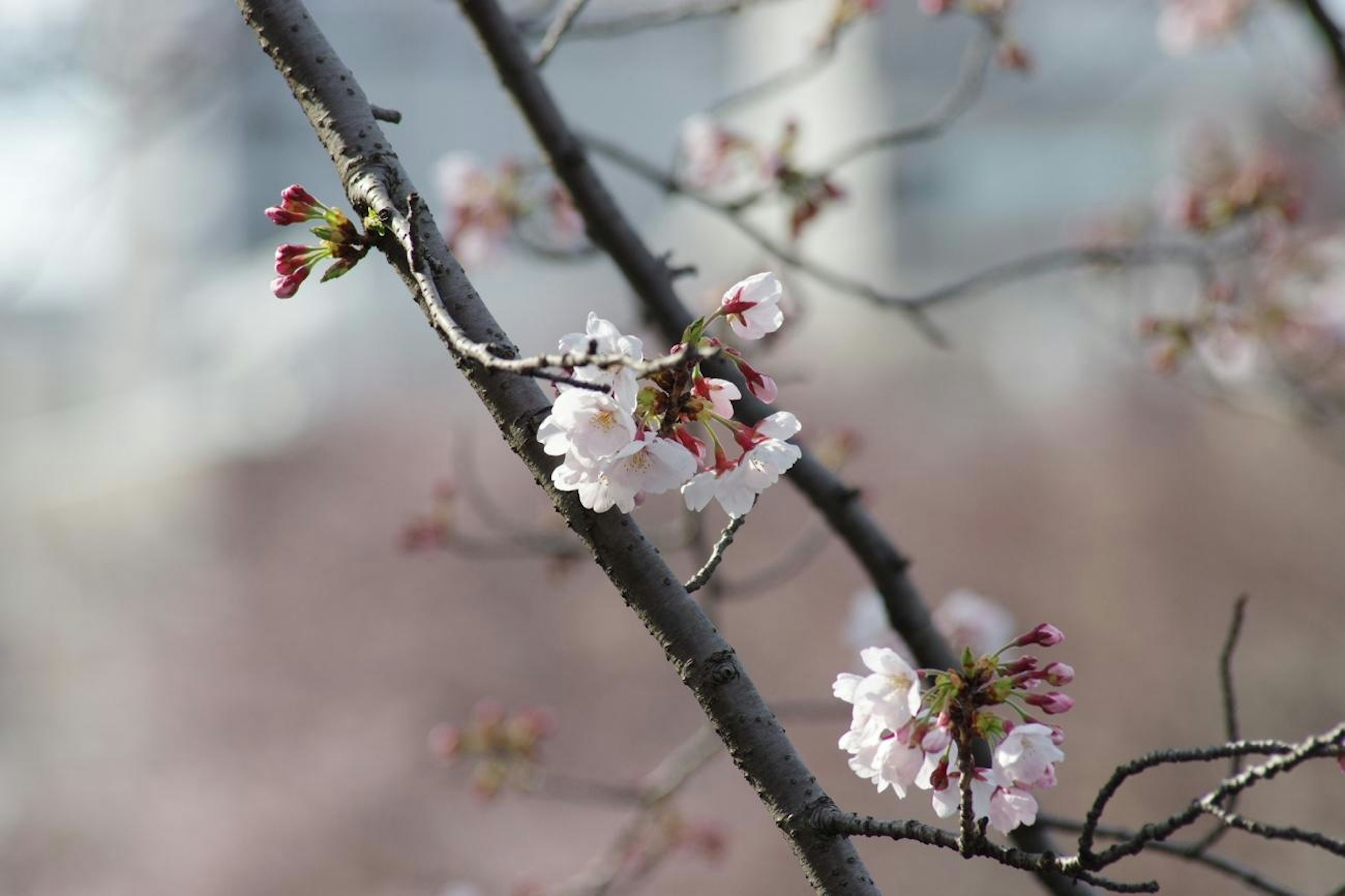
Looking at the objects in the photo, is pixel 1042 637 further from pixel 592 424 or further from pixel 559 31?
pixel 559 31

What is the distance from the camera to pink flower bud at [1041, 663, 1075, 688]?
0.85m

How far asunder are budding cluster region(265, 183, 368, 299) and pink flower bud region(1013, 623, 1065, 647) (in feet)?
1.82

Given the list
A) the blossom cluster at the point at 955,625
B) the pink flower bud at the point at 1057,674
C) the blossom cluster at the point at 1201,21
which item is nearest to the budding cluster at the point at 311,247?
the pink flower bud at the point at 1057,674

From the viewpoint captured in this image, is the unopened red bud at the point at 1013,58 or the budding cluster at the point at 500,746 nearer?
the unopened red bud at the point at 1013,58

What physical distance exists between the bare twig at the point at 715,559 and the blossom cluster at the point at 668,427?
0.01m

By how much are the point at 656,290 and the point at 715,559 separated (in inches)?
29.7

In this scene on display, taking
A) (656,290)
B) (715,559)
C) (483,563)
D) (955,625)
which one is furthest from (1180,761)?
(483,563)

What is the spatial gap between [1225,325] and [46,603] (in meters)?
8.85

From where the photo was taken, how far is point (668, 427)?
0.84m

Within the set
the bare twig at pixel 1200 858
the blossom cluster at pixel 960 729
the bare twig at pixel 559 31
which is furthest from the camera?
the bare twig at pixel 559 31

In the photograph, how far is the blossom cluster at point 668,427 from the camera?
0.77 metres

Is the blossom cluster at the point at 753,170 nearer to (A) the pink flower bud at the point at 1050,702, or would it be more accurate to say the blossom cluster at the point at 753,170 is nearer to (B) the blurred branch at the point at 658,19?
(B) the blurred branch at the point at 658,19

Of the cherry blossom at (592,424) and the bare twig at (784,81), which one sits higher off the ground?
the bare twig at (784,81)

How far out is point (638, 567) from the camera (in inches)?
34.2
